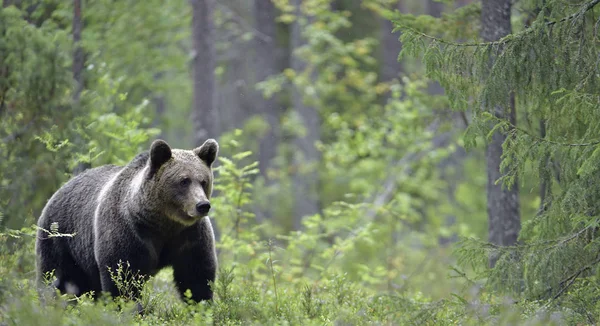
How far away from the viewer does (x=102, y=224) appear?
756 cm

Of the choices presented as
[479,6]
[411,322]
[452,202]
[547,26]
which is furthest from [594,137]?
[452,202]

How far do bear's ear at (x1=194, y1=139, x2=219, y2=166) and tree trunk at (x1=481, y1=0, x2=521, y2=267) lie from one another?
360cm

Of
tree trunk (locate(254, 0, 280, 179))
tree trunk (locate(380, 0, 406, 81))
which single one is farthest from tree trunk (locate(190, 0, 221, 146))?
tree trunk (locate(380, 0, 406, 81))

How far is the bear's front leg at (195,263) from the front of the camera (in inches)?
294

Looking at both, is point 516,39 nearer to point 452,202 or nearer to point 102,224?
point 102,224

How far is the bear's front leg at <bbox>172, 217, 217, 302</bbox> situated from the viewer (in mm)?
7465

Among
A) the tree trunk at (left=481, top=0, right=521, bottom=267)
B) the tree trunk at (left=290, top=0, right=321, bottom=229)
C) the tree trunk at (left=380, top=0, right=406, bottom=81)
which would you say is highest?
the tree trunk at (left=481, top=0, right=521, bottom=267)

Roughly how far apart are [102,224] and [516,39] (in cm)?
436

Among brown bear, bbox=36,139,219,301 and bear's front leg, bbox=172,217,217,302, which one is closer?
brown bear, bbox=36,139,219,301

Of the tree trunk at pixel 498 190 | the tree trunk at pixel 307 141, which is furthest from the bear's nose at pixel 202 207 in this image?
the tree trunk at pixel 307 141

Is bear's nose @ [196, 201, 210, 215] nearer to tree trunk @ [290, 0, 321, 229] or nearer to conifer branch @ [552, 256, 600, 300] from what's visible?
conifer branch @ [552, 256, 600, 300]

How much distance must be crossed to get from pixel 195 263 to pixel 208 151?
3.67 ft

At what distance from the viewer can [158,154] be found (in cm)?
735

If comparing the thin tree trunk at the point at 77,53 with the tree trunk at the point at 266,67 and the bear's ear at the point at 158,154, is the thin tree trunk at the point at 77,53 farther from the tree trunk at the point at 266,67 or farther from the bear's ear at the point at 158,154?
the tree trunk at the point at 266,67
